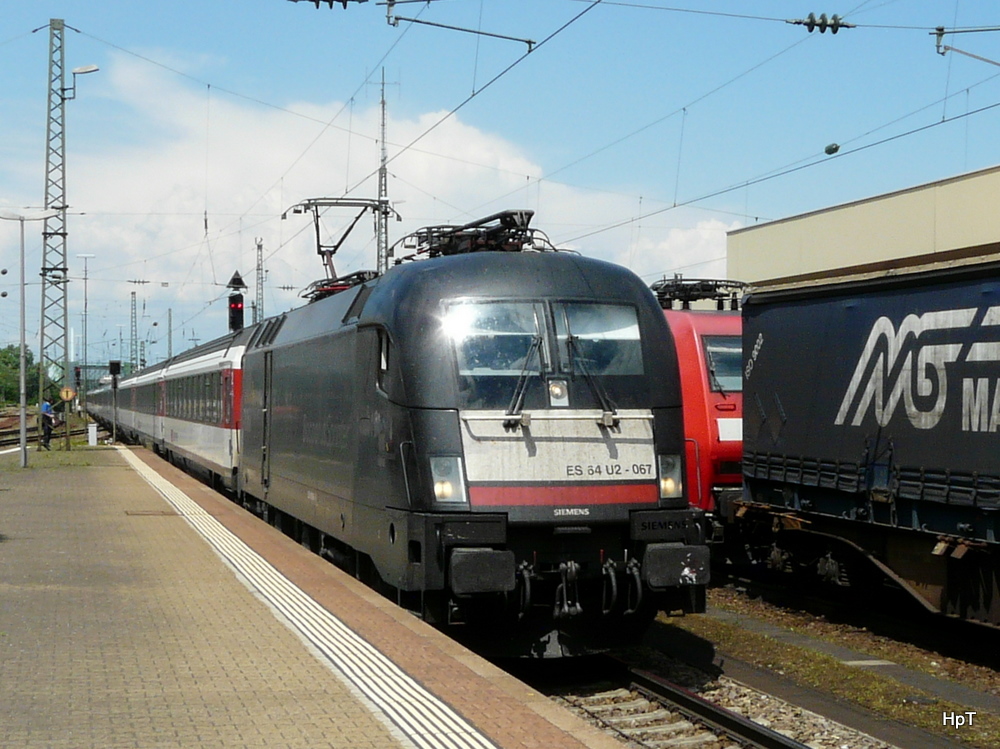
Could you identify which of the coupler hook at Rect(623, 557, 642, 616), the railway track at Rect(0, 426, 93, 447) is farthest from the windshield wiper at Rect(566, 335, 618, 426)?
the railway track at Rect(0, 426, 93, 447)

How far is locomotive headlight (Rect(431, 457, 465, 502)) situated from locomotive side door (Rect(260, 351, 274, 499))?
776 centimetres

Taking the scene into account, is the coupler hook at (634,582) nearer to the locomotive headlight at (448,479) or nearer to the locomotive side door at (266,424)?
the locomotive headlight at (448,479)

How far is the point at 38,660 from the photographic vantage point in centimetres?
840

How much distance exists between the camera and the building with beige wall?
86.1ft

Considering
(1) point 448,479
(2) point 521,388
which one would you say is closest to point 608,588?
(1) point 448,479

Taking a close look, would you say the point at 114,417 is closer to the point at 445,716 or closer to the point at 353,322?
the point at 353,322

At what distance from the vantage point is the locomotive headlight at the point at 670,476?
9453 mm

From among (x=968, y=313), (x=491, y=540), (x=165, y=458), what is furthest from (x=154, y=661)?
(x=165, y=458)

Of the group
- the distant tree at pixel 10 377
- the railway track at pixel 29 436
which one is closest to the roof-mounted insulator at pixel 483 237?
the railway track at pixel 29 436

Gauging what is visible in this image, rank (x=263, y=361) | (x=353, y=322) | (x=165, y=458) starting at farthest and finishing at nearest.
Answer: (x=165, y=458)
(x=263, y=361)
(x=353, y=322)

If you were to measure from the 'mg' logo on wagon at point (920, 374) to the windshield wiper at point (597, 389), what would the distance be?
2.93 m

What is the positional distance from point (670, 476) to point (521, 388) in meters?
1.34

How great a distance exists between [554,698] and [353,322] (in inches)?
158

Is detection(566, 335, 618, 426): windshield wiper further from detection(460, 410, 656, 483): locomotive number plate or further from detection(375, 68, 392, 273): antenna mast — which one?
detection(375, 68, 392, 273): antenna mast
